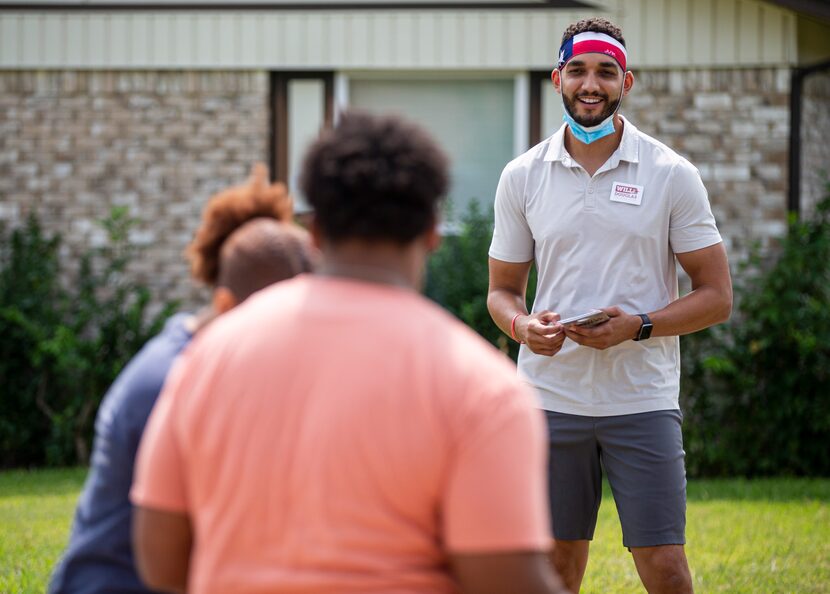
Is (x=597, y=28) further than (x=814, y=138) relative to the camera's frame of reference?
No

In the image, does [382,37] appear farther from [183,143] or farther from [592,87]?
[592,87]

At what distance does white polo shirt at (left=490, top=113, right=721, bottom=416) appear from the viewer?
4.05m

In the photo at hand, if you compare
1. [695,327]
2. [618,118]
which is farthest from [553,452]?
[618,118]

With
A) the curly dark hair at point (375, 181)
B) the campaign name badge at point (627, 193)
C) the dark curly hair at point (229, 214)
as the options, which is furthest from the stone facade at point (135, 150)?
the curly dark hair at point (375, 181)

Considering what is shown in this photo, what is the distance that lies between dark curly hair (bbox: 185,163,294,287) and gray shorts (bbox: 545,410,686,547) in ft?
5.69

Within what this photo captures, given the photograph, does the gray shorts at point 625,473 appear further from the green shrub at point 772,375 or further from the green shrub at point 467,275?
the green shrub at point 772,375

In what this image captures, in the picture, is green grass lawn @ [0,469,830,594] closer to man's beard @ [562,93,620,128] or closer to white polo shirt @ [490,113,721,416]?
white polo shirt @ [490,113,721,416]

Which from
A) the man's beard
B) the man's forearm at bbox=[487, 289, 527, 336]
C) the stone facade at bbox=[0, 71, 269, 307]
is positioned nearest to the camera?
the man's beard

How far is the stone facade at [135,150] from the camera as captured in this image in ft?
34.9

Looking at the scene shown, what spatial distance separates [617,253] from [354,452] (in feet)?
7.45

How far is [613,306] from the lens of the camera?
13.1 ft

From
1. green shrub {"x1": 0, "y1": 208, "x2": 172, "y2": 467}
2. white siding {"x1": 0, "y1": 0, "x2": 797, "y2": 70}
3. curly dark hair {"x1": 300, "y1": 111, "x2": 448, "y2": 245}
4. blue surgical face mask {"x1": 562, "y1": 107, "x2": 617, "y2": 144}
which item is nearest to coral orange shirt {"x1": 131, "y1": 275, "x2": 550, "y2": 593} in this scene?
curly dark hair {"x1": 300, "y1": 111, "x2": 448, "y2": 245}

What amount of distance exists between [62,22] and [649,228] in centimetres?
817

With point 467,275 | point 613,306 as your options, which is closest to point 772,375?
point 467,275
